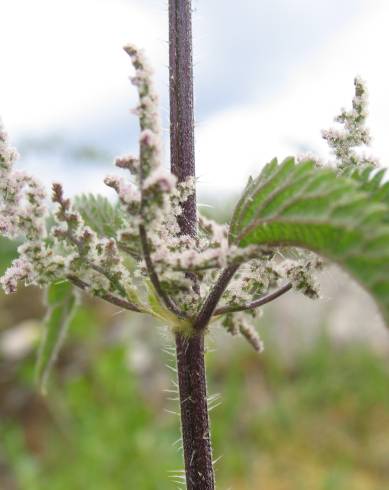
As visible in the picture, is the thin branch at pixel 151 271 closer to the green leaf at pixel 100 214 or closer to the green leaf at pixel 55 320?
the green leaf at pixel 100 214

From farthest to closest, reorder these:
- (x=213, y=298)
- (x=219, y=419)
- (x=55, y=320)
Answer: (x=219, y=419) < (x=55, y=320) < (x=213, y=298)

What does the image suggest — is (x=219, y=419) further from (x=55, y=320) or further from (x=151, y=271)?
(x=151, y=271)

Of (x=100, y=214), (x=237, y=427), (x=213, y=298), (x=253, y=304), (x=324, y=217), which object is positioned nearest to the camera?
(x=324, y=217)

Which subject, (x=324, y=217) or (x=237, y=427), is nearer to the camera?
→ (x=324, y=217)

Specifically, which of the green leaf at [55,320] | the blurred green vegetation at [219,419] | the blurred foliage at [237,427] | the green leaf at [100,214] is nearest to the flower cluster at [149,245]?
the green leaf at [100,214]

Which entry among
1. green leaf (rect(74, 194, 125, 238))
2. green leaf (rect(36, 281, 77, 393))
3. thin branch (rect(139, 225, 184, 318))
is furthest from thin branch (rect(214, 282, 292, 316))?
green leaf (rect(36, 281, 77, 393))

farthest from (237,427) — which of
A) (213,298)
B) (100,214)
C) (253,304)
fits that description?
(213,298)
